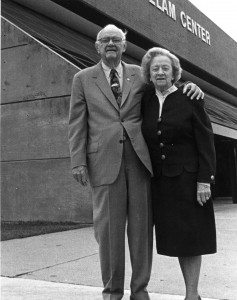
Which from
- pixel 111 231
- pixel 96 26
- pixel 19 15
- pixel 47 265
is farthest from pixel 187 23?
pixel 111 231

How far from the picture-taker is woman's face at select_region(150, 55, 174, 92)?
3.14m

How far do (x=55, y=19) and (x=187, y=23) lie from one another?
6769mm

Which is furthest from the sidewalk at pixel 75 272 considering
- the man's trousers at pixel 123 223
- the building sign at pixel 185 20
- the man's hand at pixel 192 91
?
the building sign at pixel 185 20

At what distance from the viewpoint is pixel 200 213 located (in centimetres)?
306

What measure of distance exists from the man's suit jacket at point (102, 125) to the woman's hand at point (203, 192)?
369 mm

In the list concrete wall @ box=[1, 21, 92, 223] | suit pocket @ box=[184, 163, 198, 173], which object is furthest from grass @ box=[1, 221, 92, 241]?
suit pocket @ box=[184, 163, 198, 173]

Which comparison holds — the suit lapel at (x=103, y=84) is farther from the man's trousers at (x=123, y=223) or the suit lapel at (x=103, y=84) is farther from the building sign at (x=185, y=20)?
the building sign at (x=185, y=20)

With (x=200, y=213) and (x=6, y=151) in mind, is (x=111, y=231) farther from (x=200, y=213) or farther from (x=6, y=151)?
(x=6, y=151)

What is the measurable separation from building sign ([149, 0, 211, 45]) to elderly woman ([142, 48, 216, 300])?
39.6 ft

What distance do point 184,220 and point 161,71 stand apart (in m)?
Result: 1.05

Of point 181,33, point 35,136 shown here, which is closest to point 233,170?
point 181,33

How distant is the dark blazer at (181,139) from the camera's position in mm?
3047

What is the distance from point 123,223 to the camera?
3.17 m

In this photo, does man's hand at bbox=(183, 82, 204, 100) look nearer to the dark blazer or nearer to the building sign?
the dark blazer
